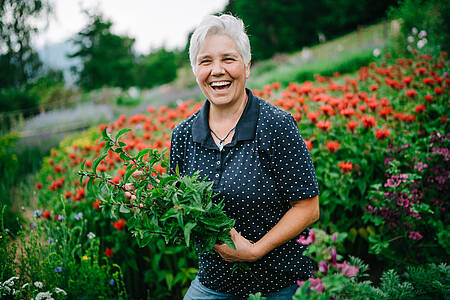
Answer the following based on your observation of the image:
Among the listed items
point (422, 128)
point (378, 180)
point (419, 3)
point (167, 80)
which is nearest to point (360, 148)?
point (378, 180)

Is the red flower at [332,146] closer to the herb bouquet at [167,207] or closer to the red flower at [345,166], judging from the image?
the red flower at [345,166]

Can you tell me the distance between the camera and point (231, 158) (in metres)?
1.63

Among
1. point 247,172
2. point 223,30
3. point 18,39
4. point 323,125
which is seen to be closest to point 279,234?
point 247,172

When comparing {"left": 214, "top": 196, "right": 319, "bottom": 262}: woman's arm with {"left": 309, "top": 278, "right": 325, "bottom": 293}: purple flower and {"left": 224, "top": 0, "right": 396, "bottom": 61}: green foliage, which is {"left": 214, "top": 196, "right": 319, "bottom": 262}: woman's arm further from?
{"left": 224, "top": 0, "right": 396, "bottom": 61}: green foliage

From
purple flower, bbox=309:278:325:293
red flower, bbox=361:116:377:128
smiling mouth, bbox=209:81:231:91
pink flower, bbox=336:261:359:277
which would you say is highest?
smiling mouth, bbox=209:81:231:91

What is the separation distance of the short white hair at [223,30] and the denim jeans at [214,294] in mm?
1189

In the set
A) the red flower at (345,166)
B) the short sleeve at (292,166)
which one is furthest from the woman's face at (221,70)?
the red flower at (345,166)

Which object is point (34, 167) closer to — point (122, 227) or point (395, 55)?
point (122, 227)

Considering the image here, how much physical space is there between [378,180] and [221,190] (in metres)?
1.70

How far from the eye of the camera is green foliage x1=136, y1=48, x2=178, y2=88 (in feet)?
153

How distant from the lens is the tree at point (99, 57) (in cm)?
3247

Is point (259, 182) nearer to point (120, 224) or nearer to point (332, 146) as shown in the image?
point (332, 146)

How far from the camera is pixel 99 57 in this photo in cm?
3284

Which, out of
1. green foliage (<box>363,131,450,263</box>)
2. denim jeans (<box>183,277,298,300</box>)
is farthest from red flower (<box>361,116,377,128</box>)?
denim jeans (<box>183,277,298,300</box>)
